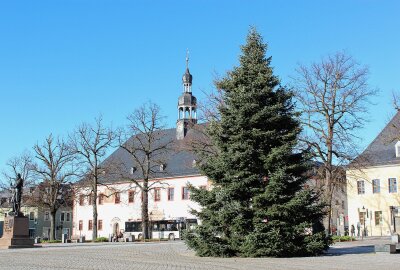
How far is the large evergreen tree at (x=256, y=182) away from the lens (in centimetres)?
2125

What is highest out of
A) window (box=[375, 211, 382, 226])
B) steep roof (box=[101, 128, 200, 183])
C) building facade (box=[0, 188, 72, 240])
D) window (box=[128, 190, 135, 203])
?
steep roof (box=[101, 128, 200, 183])

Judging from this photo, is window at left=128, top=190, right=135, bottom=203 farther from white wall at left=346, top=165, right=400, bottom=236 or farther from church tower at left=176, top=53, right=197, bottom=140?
white wall at left=346, top=165, right=400, bottom=236

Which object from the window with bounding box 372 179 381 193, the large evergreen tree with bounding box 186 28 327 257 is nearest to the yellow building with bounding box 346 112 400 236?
the window with bounding box 372 179 381 193

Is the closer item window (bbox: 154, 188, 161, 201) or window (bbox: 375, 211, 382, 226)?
window (bbox: 375, 211, 382, 226)

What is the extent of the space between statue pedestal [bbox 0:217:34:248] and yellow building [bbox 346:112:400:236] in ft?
114

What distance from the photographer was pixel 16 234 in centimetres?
3562

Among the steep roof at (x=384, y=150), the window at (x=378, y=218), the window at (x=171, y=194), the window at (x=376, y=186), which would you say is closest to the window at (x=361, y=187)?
the window at (x=376, y=186)

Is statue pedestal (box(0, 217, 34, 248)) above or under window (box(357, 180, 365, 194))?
under

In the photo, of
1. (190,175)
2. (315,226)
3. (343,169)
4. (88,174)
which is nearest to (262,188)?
(315,226)

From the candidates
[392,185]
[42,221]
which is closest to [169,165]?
[392,185]

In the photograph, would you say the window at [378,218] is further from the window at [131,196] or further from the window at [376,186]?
the window at [131,196]

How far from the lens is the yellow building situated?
55438 millimetres

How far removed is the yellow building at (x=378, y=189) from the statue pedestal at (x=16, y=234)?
3485cm

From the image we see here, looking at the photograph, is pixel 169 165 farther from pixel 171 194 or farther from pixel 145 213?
pixel 145 213
